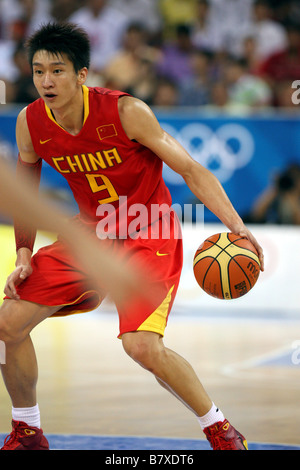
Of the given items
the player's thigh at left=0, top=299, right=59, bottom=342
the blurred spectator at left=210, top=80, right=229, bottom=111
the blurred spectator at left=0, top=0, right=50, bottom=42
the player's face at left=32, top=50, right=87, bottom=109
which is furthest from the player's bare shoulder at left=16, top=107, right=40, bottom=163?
the blurred spectator at left=0, top=0, right=50, bottom=42

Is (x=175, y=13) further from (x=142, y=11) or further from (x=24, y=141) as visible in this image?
(x=24, y=141)

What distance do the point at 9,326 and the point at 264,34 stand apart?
29.9 feet

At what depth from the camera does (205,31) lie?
12.9 metres

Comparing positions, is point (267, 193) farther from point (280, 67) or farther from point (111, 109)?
point (111, 109)

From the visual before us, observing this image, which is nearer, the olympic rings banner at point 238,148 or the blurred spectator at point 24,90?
the olympic rings banner at point 238,148

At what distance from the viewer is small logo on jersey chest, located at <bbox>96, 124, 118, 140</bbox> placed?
4594mm

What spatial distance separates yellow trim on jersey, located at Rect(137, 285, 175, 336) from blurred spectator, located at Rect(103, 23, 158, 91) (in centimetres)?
757

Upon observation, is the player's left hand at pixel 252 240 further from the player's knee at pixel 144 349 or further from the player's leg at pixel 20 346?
the player's leg at pixel 20 346

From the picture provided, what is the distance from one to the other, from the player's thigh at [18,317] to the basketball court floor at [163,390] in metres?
0.79

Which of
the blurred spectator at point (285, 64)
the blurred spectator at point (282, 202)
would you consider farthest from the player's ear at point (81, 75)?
the blurred spectator at point (285, 64)

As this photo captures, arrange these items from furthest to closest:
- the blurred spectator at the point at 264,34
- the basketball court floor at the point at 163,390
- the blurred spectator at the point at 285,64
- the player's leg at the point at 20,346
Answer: the blurred spectator at the point at 264,34 → the blurred spectator at the point at 285,64 → the basketball court floor at the point at 163,390 → the player's leg at the point at 20,346

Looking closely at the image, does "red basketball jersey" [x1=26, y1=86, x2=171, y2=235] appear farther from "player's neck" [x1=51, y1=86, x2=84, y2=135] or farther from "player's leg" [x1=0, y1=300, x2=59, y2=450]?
"player's leg" [x1=0, y1=300, x2=59, y2=450]

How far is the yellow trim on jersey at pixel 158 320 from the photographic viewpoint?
14.3 feet

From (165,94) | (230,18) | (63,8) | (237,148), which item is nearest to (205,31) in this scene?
(230,18)
